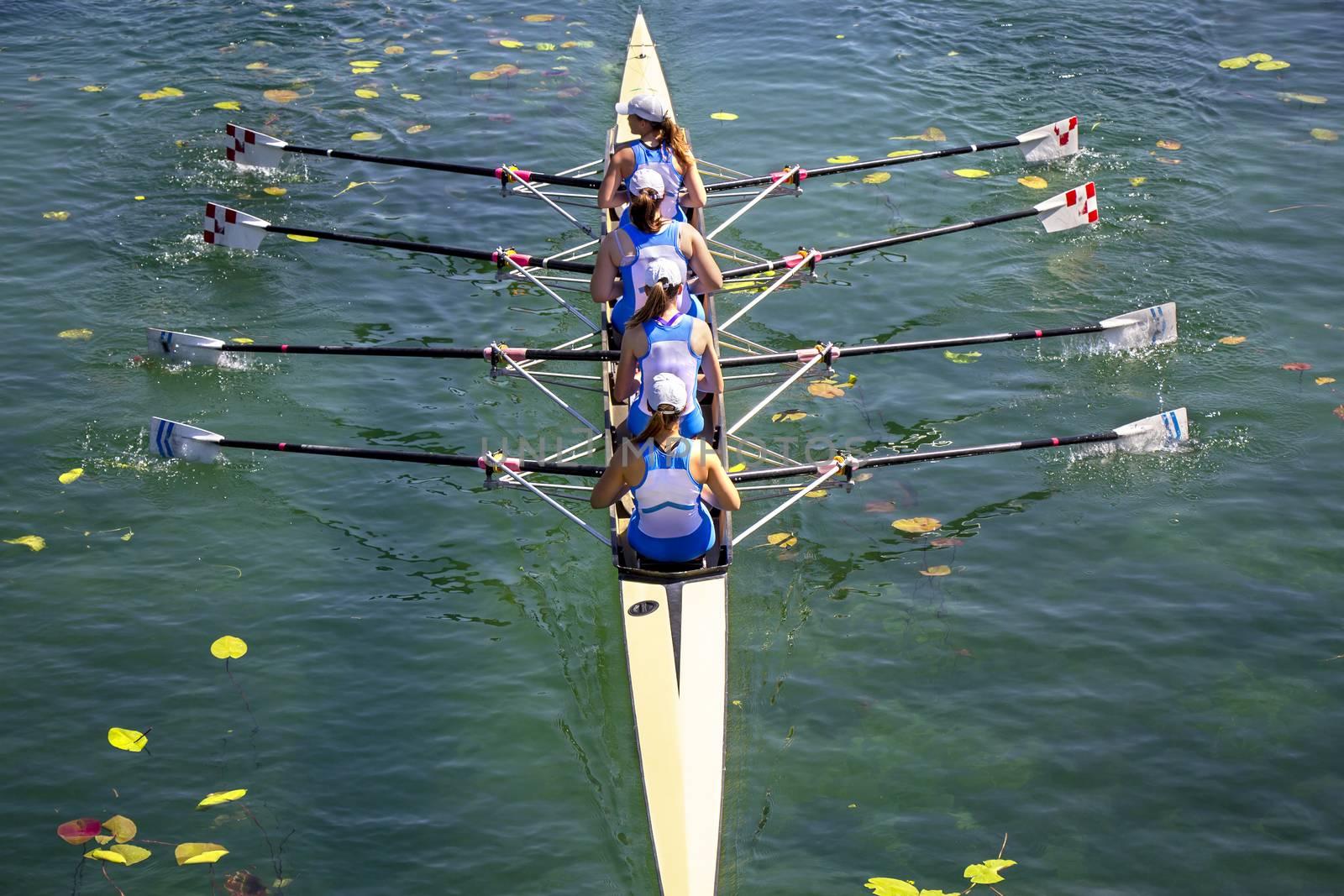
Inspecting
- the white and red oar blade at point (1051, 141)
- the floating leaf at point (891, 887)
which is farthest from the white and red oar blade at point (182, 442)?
the white and red oar blade at point (1051, 141)

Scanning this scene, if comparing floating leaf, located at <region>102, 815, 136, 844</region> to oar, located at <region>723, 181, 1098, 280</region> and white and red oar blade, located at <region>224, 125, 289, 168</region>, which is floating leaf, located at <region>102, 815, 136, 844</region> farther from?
white and red oar blade, located at <region>224, 125, 289, 168</region>

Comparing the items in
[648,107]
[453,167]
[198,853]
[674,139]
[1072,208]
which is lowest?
[198,853]

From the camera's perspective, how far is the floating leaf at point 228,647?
26.7 ft

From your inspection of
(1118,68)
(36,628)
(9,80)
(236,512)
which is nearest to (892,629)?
(236,512)

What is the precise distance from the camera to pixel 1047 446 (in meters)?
9.31

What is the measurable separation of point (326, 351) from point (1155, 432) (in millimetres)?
6418

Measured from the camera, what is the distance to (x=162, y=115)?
48.8 feet

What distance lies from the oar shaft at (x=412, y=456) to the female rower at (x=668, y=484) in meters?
0.74

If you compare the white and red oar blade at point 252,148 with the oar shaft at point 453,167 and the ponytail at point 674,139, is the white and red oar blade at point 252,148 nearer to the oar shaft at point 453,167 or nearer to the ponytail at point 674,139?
the oar shaft at point 453,167

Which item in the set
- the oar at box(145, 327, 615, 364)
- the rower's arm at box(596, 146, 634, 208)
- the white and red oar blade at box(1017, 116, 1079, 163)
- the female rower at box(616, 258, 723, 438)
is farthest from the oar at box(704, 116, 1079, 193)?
the female rower at box(616, 258, 723, 438)

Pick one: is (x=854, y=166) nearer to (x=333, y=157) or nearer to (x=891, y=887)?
(x=333, y=157)

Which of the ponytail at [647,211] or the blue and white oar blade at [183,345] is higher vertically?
the ponytail at [647,211]

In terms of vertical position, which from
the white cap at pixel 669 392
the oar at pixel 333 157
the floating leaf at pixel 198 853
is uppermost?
the oar at pixel 333 157

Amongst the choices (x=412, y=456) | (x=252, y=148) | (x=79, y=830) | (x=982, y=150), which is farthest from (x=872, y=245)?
(x=79, y=830)
